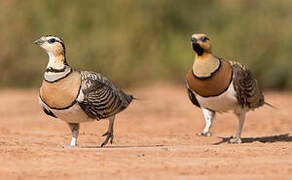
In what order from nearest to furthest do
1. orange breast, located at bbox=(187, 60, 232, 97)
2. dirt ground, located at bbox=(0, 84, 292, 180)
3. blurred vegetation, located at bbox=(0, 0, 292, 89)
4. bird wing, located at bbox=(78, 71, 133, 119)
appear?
1. dirt ground, located at bbox=(0, 84, 292, 180)
2. bird wing, located at bbox=(78, 71, 133, 119)
3. orange breast, located at bbox=(187, 60, 232, 97)
4. blurred vegetation, located at bbox=(0, 0, 292, 89)

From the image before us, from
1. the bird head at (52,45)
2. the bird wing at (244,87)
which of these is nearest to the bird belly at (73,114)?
the bird head at (52,45)

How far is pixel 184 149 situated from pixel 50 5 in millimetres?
10433

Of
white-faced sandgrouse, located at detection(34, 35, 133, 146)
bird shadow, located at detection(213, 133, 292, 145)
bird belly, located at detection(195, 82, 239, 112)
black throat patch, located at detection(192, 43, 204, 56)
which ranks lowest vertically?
bird shadow, located at detection(213, 133, 292, 145)

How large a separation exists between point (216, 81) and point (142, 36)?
9.15 meters

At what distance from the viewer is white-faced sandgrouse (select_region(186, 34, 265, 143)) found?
9344mm

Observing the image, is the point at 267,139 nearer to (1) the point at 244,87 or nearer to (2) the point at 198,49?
(1) the point at 244,87

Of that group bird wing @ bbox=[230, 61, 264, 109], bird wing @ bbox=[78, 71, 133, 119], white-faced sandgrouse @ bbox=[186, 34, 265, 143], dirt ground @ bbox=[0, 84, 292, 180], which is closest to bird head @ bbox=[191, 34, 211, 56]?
white-faced sandgrouse @ bbox=[186, 34, 265, 143]

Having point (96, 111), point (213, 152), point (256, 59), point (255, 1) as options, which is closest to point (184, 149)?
point (213, 152)

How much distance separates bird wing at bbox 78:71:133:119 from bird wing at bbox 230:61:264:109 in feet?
5.76

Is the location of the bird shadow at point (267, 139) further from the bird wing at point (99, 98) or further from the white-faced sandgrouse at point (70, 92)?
the white-faced sandgrouse at point (70, 92)

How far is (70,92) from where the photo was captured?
305 inches

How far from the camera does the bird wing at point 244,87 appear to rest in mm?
9438

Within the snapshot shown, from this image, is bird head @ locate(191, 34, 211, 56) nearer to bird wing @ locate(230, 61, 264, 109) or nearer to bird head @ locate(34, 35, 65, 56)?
bird wing @ locate(230, 61, 264, 109)

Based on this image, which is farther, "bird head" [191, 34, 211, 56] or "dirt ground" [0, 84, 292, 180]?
"bird head" [191, 34, 211, 56]
